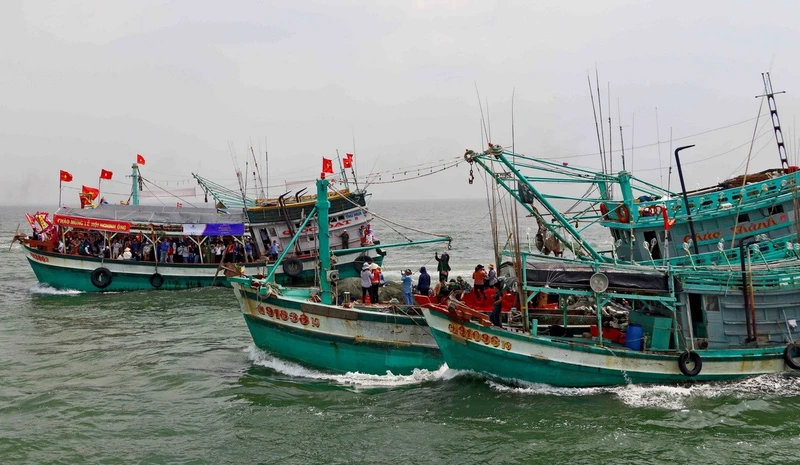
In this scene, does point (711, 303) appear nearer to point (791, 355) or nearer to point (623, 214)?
point (791, 355)

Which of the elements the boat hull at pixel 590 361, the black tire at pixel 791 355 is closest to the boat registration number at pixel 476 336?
the boat hull at pixel 590 361

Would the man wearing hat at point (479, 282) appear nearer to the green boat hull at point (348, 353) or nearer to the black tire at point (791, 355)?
the green boat hull at point (348, 353)

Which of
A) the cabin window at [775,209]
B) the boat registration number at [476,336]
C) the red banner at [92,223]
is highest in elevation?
the red banner at [92,223]

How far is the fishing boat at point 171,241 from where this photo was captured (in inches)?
1235

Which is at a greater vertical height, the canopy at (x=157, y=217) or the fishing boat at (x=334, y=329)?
the canopy at (x=157, y=217)

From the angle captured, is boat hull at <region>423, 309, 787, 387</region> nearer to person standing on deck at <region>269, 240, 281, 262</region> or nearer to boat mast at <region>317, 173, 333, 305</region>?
boat mast at <region>317, 173, 333, 305</region>

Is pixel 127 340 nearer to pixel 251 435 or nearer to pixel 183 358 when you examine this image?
pixel 183 358

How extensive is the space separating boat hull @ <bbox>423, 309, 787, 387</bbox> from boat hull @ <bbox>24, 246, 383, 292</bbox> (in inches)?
683

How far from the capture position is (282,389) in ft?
52.4

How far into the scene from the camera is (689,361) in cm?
1473

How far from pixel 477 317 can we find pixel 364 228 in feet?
61.1

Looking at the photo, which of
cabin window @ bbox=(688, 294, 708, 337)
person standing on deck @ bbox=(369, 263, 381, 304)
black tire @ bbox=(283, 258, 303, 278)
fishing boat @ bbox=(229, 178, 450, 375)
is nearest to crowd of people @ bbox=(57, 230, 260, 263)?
black tire @ bbox=(283, 258, 303, 278)

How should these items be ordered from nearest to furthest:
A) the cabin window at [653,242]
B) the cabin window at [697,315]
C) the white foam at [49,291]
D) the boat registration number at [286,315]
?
the cabin window at [697,315] → the boat registration number at [286,315] → the cabin window at [653,242] → the white foam at [49,291]

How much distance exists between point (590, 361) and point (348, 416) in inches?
217
